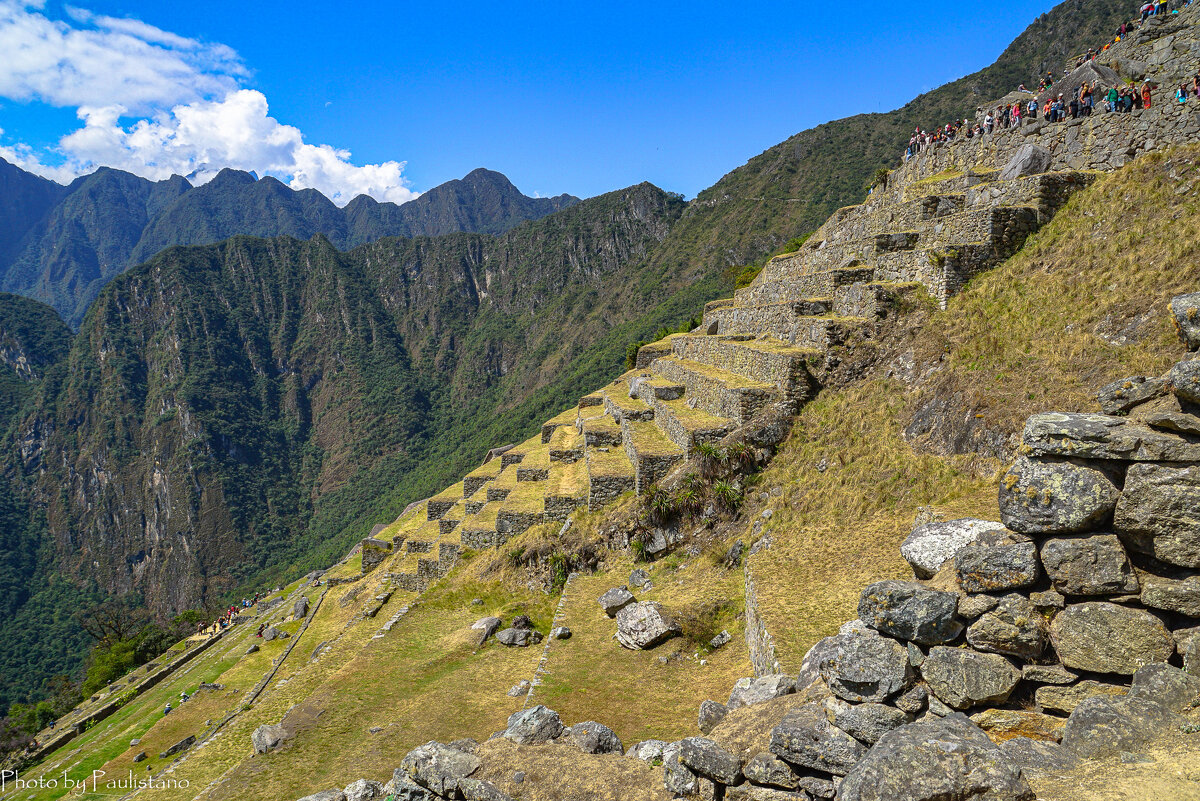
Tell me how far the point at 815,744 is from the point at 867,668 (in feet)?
2.61

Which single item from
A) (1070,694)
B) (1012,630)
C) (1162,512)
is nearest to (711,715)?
(1012,630)

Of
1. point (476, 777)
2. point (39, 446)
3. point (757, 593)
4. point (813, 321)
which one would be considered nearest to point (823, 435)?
point (813, 321)

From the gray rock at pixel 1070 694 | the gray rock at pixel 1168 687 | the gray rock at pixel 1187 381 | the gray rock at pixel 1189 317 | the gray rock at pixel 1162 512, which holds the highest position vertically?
the gray rock at pixel 1189 317

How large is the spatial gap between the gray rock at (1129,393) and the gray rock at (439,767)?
785 centimetres

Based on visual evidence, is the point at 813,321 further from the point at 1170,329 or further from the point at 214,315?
the point at 214,315

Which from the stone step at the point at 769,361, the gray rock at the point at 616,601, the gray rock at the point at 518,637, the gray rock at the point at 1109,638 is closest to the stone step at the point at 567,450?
the stone step at the point at 769,361

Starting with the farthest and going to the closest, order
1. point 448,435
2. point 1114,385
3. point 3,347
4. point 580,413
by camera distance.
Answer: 1. point 3,347
2. point 448,435
3. point 580,413
4. point 1114,385

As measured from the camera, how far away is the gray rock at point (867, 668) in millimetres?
4883

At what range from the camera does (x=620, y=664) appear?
9977mm

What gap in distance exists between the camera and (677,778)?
5.66 meters

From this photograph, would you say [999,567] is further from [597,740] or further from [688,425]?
[688,425]

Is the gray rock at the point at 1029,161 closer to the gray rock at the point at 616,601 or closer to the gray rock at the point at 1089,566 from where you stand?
the gray rock at the point at 1089,566

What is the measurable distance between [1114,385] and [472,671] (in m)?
11.6

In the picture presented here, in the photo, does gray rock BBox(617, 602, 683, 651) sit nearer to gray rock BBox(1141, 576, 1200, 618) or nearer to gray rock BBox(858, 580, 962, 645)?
gray rock BBox(858, 580, 962, 645)
